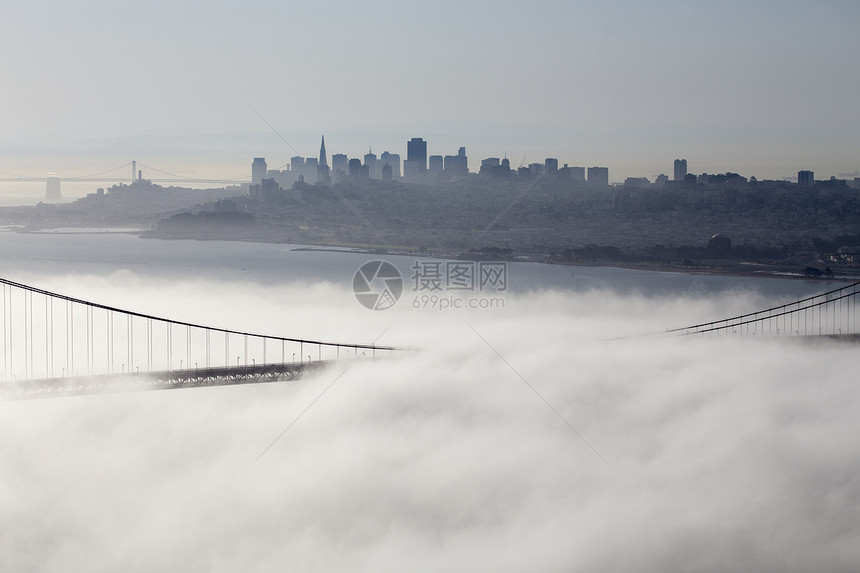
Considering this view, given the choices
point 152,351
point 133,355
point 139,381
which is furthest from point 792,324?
point 139,381

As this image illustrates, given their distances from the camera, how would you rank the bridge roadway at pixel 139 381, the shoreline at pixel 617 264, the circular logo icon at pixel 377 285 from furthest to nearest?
the shoreline at pixel 617 264, the circular logo icon at pixel 377 285, the bridge roadway at pixel 139 381

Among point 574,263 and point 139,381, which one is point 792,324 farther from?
point 139,381

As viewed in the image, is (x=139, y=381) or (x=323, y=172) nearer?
(x=139, y=381)

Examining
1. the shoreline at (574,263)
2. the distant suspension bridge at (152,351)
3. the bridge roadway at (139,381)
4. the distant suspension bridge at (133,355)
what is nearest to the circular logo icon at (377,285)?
the shoreline at (574,263)

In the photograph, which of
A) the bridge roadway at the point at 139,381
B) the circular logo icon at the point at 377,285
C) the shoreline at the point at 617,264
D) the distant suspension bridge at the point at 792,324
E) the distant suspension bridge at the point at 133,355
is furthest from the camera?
the shoreline at the point at 617,264

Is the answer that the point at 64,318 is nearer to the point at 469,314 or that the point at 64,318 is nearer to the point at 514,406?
the point at 469,314

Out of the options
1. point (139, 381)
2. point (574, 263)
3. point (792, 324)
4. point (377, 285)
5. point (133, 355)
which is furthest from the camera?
point (574, 263)

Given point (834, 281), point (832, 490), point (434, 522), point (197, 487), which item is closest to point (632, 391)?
point (832, 490)

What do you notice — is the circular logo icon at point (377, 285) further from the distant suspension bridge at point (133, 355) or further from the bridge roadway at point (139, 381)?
the bridge roadway at point (139, 381)
